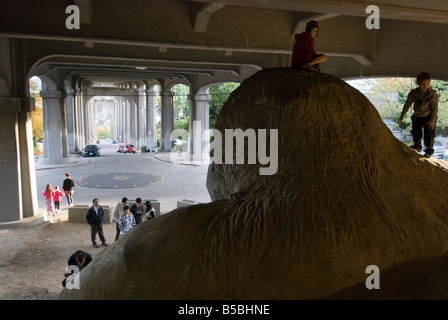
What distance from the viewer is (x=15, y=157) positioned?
582 inches

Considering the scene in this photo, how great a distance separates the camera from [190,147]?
115 ft

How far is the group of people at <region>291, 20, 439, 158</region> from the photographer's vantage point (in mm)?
5125

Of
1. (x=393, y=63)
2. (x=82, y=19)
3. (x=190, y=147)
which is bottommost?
(x=190, y=147)

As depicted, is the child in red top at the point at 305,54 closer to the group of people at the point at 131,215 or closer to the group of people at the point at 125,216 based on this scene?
the group of people at the point at 125,216

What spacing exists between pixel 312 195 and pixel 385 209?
0.70 meters

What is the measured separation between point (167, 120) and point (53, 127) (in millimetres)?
16035

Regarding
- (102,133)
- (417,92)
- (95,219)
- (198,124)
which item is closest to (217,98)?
(198,124)

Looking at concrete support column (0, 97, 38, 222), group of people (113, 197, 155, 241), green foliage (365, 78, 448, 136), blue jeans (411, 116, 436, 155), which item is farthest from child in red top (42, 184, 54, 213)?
green foliage (365, 78, 448, 136)

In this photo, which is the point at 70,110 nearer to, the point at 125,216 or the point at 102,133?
the point at 125,216

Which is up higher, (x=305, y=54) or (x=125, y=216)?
(x=305, y=54)

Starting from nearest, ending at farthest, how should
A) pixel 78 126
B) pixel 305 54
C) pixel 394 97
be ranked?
pixel 305 54 → pixel 394 97 → pixel 78 126

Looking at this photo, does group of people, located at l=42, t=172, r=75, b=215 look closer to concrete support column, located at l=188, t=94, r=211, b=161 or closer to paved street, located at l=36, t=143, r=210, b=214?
paved street, located at l=36, t=143, r=210, b=214

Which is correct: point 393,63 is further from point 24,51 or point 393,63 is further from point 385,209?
point 24,51
